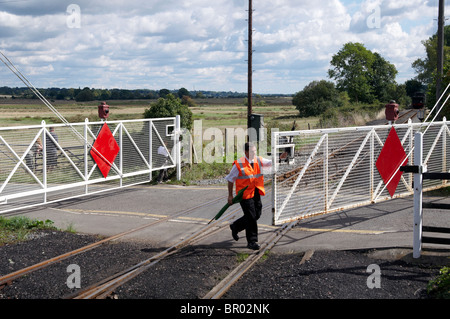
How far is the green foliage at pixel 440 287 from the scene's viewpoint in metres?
6.55

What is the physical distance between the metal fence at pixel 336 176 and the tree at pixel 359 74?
53932 millimetres

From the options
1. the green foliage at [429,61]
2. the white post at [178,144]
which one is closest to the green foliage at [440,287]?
the white post at [178,144]

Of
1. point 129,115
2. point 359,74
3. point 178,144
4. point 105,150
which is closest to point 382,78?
point 359,74

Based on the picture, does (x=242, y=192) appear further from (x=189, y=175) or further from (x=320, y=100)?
(x=320, y=100)

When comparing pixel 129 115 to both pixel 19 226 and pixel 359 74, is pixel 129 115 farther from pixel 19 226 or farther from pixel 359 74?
pixel 19 226

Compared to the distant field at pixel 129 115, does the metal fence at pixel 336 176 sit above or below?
below

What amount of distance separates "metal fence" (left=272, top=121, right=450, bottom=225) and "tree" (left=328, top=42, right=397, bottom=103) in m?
53.9

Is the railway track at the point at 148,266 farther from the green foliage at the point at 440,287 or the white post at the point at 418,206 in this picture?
the green foliage at the point at 440,287

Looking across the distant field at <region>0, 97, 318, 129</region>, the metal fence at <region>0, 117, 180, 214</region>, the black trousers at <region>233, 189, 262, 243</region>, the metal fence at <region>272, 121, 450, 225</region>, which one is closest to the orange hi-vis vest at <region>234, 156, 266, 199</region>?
the black trousers at <region>233, 189, 262, 243</region>

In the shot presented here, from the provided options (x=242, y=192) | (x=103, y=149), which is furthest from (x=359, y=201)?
(x=103, y=149)

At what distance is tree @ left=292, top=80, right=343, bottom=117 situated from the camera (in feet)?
189

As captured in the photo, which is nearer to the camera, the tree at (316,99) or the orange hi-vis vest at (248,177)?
the orange hi-vis vest at (248,177)

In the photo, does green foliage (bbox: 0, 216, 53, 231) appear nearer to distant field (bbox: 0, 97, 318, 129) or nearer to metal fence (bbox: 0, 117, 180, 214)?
Answer: metal fence (bbox: 0, 117, 180, 214)
